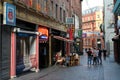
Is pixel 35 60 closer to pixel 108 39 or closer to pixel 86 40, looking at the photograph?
pixel 108 39

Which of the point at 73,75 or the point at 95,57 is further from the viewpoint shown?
the point at 95,57

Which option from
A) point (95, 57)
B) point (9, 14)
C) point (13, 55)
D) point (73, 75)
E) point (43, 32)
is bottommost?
point (73, 75)

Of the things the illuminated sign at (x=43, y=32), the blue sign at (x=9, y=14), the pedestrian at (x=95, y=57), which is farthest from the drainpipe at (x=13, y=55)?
the pedestrian at (x=95, y=57)

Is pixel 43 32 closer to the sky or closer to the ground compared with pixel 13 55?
closer to the sky

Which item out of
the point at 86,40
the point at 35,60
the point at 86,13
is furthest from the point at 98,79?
the point at 86,13

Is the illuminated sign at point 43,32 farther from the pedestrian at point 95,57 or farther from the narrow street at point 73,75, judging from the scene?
the pedestrian at point 95,57

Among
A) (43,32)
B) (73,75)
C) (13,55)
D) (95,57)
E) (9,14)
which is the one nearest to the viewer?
(9,14)

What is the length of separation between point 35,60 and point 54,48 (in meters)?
10.0

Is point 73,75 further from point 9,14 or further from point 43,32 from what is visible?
point 43,32

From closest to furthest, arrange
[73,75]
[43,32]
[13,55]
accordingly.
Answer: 1. [13,55]
2. [73,75]
3. [43,32]

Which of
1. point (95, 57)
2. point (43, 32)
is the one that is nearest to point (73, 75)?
point (43, 32)

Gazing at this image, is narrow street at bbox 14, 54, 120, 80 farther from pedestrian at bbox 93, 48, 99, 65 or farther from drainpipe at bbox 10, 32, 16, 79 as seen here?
pedestrian at bbox 93, 48, 99, 65

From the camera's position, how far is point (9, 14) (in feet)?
64.4

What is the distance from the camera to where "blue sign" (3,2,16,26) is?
62.8ft
